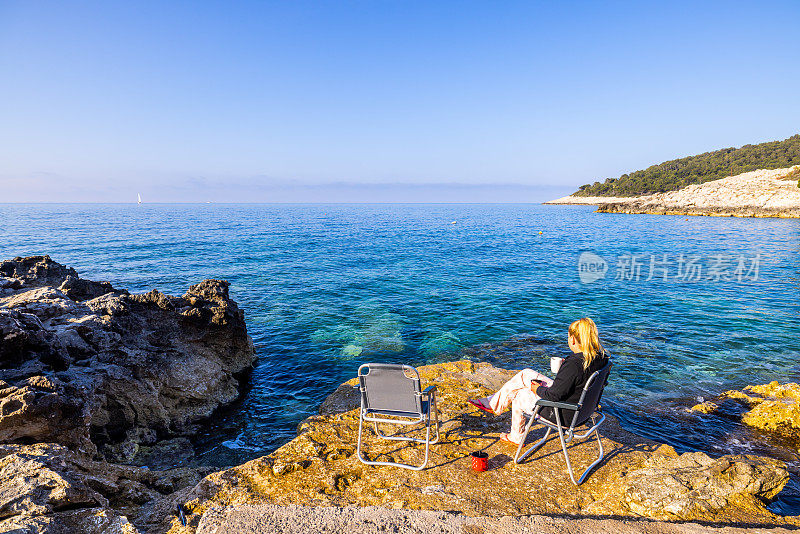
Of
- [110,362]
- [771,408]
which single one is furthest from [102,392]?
[771,408]

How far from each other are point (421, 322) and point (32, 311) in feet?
40.8

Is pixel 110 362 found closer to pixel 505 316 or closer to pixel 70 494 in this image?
pixel 70 494

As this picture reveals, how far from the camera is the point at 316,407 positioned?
977 cm

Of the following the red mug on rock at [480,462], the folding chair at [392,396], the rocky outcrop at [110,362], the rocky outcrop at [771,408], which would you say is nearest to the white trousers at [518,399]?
the red mug on rock at [480,462]

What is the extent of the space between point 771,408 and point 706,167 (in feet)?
541

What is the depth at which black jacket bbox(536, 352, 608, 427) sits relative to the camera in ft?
15.6

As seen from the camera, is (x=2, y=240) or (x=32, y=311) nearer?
(x=32, y=311)

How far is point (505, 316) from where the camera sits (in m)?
16.8

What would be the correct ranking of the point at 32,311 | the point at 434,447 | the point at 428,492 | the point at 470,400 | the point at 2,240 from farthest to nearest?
the point at 2,240 < the point at 32,311 < the point at 470,400 < the point at 434,447 < the point at 428,492

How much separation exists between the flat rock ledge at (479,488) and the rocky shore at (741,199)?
8872 centimetres

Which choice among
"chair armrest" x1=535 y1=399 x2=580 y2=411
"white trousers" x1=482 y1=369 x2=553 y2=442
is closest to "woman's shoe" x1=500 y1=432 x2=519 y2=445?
"white trousers" x1=482 y1=369 x2=553 y2=442

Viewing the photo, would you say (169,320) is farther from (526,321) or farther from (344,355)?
(526,321)

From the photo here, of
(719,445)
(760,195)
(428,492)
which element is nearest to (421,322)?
(719,445)

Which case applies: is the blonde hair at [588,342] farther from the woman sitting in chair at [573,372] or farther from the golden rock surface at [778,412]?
the golden rock surface at [778,412]
